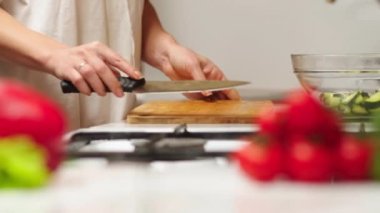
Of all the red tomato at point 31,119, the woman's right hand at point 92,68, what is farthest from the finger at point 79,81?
the red tomato at point 31,119

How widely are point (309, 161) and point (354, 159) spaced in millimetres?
35

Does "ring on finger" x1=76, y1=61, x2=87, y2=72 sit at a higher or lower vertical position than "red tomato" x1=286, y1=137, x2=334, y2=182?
higher

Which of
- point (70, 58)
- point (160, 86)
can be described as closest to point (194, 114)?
point (160, 86)

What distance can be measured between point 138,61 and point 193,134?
2.12 ft

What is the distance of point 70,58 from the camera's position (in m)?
1.08

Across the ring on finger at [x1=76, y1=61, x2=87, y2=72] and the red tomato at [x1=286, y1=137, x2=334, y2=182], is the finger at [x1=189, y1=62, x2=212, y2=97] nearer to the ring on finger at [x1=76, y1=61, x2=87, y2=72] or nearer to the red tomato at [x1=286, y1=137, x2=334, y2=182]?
the ring on finger at [x1=76, y1=61, x2=87, y2=72]

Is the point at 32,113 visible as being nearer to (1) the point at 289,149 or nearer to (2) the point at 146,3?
(1) the point at 289,149

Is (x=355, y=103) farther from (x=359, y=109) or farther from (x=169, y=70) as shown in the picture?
(x=169, y=70)

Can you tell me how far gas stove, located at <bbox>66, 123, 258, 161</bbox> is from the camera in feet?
2.31

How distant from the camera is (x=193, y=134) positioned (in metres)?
0.86

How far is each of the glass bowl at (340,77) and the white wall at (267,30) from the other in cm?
34

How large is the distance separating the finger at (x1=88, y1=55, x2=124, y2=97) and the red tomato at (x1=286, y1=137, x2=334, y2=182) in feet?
1.86

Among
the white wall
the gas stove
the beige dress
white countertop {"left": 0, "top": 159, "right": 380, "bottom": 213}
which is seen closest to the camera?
white countertop {"left": 0, "top": 159, "right": 380, "bottom": 213}

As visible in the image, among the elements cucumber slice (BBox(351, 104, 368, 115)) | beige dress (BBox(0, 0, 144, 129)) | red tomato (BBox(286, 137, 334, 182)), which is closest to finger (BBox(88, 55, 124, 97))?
beige dress (BBox(0, 0, 144, 129))
